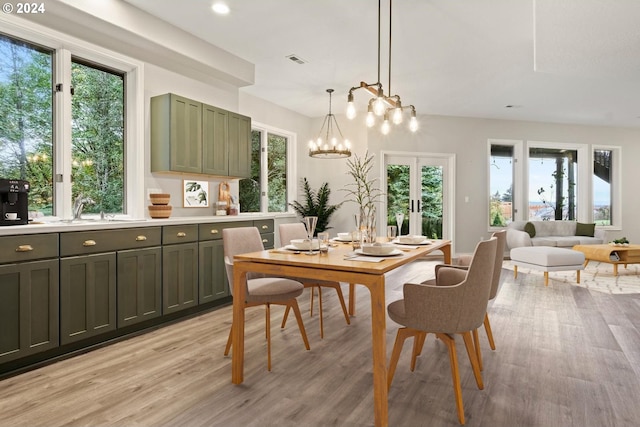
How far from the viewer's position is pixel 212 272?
3.95 metres

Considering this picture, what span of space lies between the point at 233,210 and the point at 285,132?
245cm

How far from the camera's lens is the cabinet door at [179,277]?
11.3ft

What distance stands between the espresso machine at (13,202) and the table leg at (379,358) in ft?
7.83

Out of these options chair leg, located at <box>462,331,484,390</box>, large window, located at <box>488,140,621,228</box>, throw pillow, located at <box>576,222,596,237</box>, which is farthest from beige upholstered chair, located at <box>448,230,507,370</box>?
throw pillow, located at <box>576,222,596,237</box>

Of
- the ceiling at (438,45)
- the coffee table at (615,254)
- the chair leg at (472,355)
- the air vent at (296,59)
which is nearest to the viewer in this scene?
the chair leg at (472,355)

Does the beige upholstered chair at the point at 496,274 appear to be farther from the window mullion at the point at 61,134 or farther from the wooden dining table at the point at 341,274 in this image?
the window mullion at the point at 61,134

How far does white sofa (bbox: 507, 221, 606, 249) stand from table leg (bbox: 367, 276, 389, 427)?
5578mm

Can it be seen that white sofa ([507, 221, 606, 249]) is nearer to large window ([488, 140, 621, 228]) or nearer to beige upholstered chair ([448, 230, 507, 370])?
large window ([488, 140, 621, 228])

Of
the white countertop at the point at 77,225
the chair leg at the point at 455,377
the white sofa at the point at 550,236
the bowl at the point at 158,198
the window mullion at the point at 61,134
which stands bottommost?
the chair leg at the point at 455,377

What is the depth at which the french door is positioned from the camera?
754 centimetres

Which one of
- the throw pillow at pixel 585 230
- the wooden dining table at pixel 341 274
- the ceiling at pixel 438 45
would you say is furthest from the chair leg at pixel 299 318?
the throw pillow at pixel 585 230

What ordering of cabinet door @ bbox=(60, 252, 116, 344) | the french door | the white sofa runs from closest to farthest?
cabinet door @ bbox=(60, 252, 116, 344) < the white sofa < the french door

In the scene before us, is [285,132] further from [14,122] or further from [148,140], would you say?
[14,122]

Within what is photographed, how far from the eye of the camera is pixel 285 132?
682 cm
